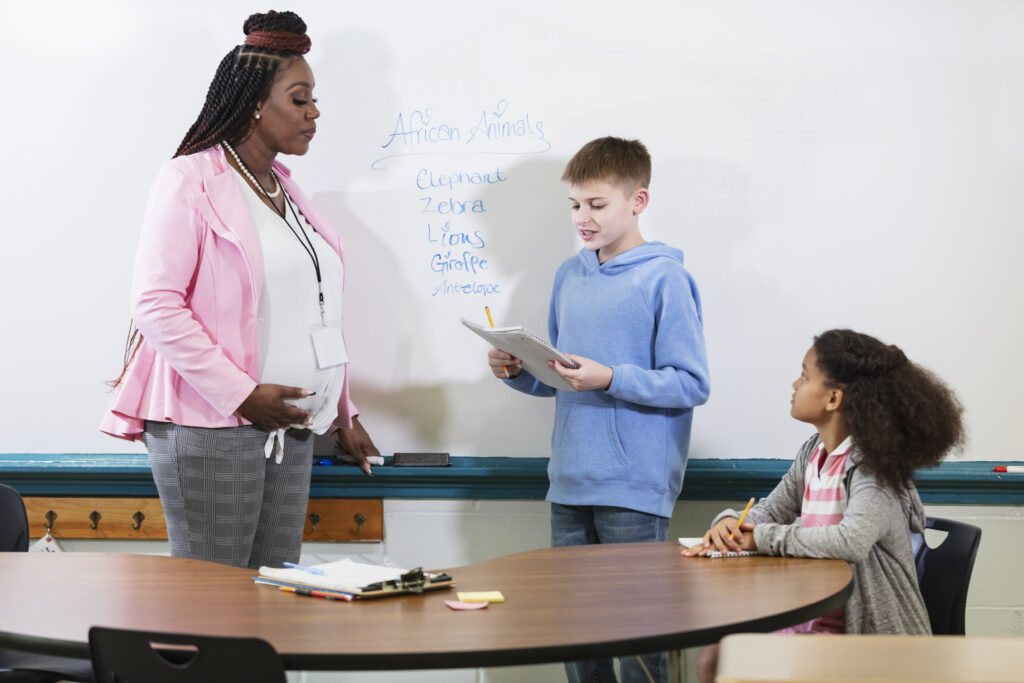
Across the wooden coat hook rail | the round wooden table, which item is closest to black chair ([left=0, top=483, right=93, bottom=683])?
the round wooden table

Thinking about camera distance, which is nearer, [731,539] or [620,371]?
[731,539]

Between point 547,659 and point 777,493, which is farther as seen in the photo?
point 777,493

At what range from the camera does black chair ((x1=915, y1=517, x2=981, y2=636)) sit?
2.01m

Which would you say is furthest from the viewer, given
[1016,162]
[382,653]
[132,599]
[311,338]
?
[1016,162]

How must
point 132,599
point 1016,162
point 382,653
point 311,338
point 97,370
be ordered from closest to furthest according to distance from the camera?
point 382,653 → point 132,599 → point 311,338 → point 1016,162 → point 97,370

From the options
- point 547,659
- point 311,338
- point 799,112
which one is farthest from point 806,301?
point 547,659

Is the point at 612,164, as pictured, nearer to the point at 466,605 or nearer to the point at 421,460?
the point at 421,460

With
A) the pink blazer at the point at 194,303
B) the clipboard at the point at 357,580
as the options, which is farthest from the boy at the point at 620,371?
the clipboard at the point at 357,580

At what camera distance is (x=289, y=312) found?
2.33 m

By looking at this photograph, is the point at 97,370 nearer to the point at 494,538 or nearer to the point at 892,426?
the point at 494,538

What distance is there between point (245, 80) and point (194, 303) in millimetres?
560

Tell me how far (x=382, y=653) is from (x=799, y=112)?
209 centimetres

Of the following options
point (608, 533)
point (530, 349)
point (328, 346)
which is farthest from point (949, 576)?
point (328, 346)

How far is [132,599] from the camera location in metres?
1.60
